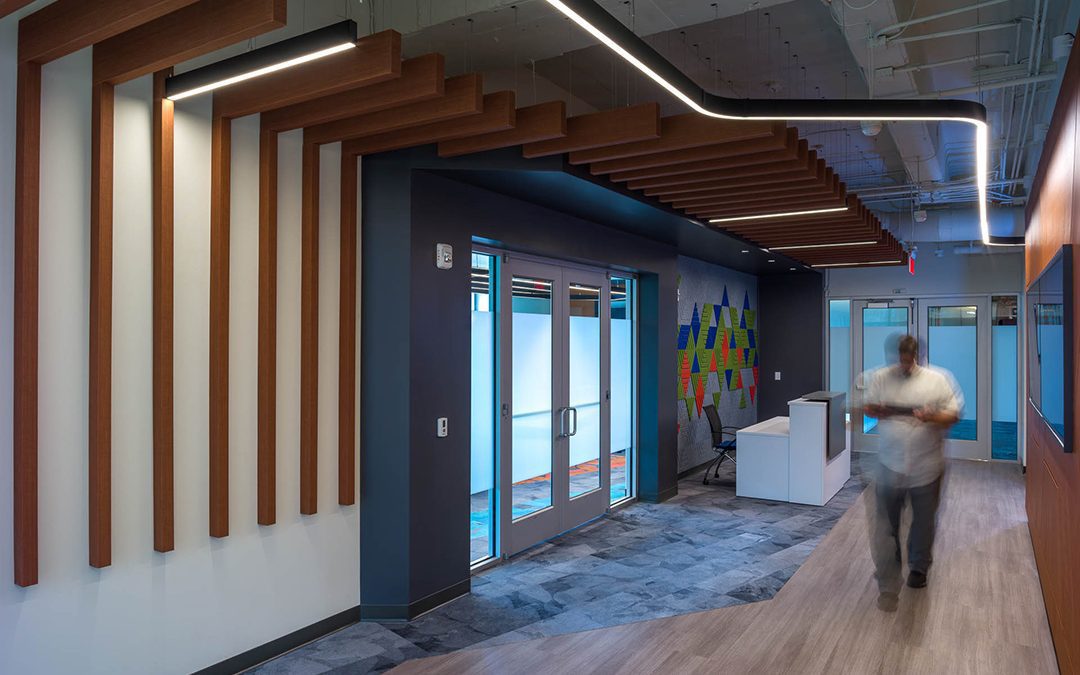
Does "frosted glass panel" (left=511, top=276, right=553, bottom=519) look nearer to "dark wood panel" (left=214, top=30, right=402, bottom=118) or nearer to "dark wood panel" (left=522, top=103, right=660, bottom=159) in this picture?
"dark wood panel" (left=522, top=103, right=660, bottom=159)

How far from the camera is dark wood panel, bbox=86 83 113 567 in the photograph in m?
3.29

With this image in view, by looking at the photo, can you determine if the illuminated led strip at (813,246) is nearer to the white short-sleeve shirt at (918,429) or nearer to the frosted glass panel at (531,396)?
the frosted glass panel at (531,396)

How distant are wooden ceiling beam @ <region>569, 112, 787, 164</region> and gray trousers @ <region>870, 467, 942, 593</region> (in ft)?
7.08

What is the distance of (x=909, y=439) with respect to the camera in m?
4.42

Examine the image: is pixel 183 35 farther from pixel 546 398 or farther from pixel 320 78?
pixel 546 398

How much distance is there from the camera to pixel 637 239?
7.56 metres

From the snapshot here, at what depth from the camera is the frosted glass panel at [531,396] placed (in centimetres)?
608

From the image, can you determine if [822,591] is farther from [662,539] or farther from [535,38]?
[535,38]

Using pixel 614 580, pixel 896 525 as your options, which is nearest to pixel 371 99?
pixel 614 580

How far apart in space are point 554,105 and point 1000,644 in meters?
3.70

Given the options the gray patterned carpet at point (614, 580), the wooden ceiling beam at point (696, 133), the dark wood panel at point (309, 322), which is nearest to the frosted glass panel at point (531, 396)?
the gray patterned carpet at point (614, 580)

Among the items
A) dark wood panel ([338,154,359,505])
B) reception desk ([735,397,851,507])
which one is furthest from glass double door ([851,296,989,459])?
dark wood panel ([338,154,359,505])

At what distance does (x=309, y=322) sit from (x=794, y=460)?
5.68 m

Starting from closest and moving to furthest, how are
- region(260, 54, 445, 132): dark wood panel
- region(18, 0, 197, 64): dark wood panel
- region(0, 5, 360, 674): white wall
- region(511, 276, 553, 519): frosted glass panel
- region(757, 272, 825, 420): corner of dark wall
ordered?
region(18, 0, 197, 64): dark wood panel → region(0, 5, 360, 674): white wall → region(260, 54, 445, 132): dark wood panel → region(511, 276, 553, 519): frosted glass panel → region(757, 272, 825, 420): corner of dark wall
